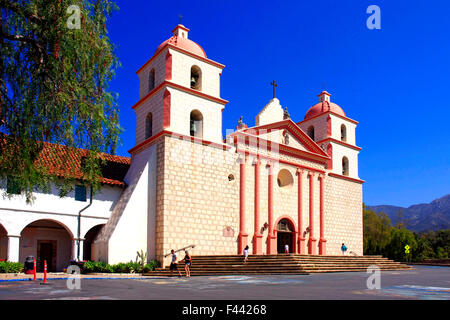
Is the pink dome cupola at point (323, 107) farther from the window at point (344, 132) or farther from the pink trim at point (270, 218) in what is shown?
the pink trim at point (270, 218)

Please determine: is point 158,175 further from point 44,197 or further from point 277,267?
point 277,267

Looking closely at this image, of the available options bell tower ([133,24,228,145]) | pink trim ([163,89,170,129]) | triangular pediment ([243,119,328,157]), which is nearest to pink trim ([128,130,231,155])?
bell tower ([133,24,228,145])

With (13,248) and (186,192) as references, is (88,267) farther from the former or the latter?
(186,192)

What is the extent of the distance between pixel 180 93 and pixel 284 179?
9690 millimetres

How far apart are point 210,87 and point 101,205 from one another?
9149mm

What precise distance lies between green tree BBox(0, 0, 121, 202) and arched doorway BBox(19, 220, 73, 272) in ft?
44.2

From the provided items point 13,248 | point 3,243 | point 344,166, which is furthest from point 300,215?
point 3,243

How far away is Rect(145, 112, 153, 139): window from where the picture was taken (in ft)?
82.0

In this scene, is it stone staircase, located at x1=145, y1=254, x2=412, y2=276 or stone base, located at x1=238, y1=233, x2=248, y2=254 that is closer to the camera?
stone staircase, located at x1=145, y1=254, x2=412, y2=276

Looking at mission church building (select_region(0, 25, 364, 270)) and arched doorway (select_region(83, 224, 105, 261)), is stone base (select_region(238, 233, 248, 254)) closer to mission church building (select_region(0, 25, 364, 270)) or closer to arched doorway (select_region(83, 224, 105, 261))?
mission church building (select_region(0, 25, 364, 270))

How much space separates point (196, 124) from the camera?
974 inches

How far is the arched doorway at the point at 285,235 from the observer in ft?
90.8

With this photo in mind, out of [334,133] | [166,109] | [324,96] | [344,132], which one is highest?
[324,96]

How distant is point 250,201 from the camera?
2605 centimetres
